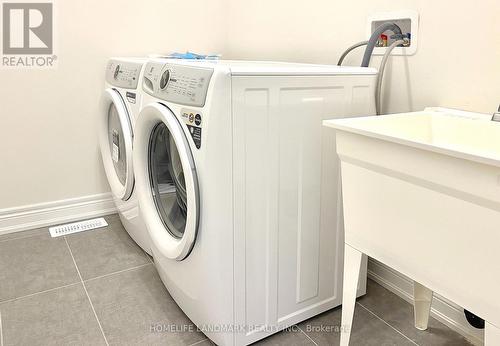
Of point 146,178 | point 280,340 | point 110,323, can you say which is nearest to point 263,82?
point 146,178

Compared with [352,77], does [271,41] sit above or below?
above

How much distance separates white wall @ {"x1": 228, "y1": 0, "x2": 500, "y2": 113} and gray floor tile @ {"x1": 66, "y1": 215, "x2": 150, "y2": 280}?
1.20 metres

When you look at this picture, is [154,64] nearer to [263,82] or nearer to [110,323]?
[263,82]

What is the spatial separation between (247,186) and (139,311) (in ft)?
2.24

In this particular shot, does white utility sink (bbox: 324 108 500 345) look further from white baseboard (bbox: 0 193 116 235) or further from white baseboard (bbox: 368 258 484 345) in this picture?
white baseboard (bbox: 0 193 116 235)

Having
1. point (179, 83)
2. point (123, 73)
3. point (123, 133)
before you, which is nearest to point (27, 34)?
point (123, 73)

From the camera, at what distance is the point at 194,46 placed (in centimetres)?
247

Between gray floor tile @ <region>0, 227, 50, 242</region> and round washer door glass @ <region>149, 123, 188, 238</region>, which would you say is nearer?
round washer door glass @ <region>149, 123, 188, 238</region>

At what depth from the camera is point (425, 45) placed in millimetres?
1375

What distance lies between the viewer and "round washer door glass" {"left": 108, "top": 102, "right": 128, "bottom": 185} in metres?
1.95

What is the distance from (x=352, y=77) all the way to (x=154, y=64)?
2.23 ft

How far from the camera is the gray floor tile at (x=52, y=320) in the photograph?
135 cm

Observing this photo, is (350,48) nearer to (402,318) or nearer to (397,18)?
(397,18)

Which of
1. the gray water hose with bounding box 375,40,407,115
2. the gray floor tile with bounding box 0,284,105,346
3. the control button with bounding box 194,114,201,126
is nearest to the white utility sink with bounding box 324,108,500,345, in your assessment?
the gray water hose with bounding box 375,40,407,115
